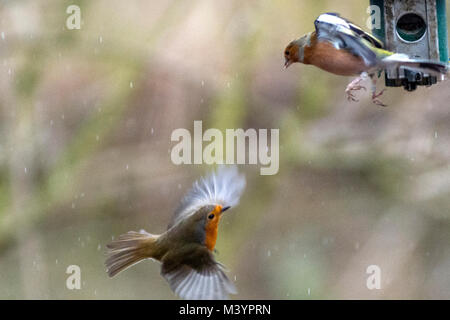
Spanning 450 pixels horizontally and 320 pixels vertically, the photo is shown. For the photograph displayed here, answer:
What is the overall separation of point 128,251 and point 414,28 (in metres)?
2.02

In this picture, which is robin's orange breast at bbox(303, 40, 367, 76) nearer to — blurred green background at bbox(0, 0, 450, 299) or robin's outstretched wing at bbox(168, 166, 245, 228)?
robin's outstretched wing at bbox(168, 166, 245, 228)

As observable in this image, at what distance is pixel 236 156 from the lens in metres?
7.55

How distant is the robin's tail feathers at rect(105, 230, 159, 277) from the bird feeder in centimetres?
163

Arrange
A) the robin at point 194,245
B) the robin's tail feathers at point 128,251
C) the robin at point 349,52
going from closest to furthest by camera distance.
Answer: the robin at point 194,245 < the robin at point 349,52 < the robin's tail feathers at point 128,251

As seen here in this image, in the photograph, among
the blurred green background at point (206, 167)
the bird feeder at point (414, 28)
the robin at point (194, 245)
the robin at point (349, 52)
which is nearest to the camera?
the robin at point (194, 245)

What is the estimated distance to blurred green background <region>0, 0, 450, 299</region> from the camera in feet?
23.9

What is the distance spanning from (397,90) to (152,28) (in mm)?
2126

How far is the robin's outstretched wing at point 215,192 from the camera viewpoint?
4.64m

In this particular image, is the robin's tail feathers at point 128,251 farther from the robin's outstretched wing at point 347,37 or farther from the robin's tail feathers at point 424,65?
A: the robin's tail feathers at point 424,65

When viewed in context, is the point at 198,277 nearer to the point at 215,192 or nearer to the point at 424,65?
Answer: the point at 215,192

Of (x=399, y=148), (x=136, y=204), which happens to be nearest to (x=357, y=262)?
(x=399, y=148)

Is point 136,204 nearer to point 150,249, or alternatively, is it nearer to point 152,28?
point 152,28

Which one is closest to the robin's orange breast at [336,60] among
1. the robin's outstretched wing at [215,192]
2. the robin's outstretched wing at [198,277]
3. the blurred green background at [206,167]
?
the robin's outstretched wing at [215,192]

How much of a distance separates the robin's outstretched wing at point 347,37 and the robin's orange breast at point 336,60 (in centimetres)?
2
